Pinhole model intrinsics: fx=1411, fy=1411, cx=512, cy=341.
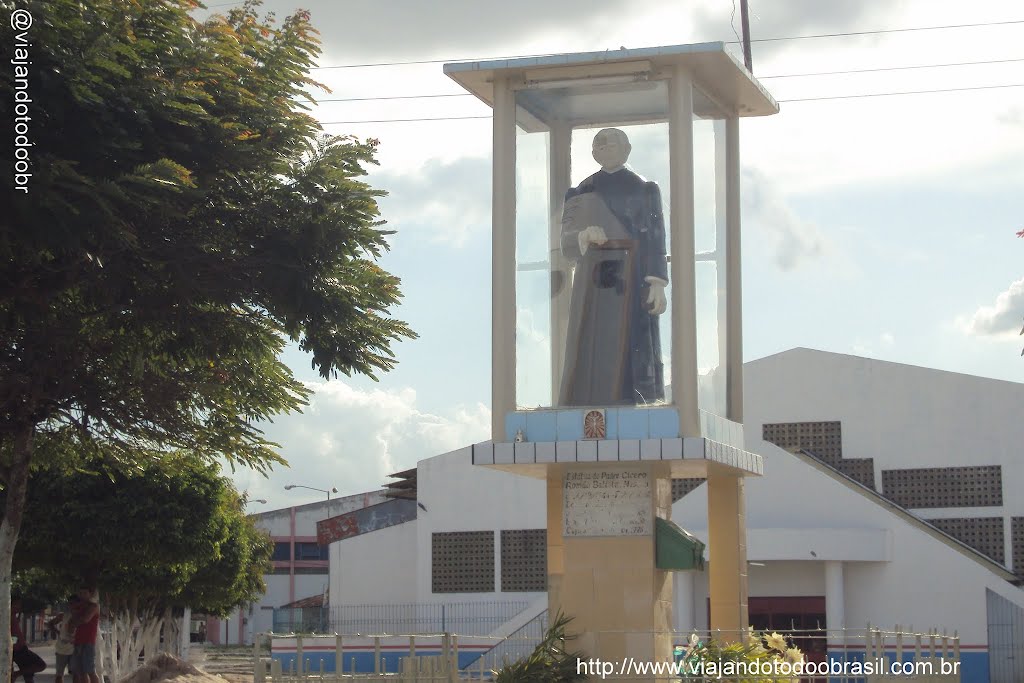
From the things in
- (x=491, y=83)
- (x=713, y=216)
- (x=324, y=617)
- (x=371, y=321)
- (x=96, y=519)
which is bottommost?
(x=324, y=617)

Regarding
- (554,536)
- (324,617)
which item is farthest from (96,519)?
(324,617)

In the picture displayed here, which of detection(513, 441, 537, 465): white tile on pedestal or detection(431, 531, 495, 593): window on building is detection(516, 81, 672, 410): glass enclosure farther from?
detection(431, 531, 495, 593): window on building

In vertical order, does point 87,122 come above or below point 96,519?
above

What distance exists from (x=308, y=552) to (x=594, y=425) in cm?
6167

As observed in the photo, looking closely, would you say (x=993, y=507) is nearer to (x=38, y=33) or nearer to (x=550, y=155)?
(x=550, y=155)

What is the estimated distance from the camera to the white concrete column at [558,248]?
44.3 feet

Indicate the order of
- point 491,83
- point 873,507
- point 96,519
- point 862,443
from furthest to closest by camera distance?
point 862,443 < point 873,507 < point 96,519 < point 491,83

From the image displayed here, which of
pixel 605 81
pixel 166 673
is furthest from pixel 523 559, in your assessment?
pixel 605 81

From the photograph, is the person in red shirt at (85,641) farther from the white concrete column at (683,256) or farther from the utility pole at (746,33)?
the utility pole at (746,33)

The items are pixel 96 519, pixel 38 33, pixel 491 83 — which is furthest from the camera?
pixel 96 519

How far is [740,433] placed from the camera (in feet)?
48.0

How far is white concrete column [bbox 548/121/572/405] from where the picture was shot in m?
13.5

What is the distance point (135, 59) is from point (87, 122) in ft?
2.57

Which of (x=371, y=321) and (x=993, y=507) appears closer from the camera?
(x=371, y=321)
